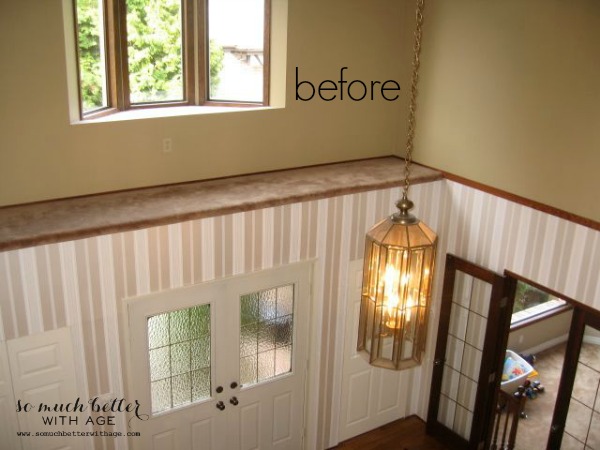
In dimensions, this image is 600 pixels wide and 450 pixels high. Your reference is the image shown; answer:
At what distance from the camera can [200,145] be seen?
531cm

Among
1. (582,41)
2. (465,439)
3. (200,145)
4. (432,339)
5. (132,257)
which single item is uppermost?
(582,41)

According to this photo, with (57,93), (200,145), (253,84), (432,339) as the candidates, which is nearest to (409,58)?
(253,84)

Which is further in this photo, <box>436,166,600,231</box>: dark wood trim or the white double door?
the white double door

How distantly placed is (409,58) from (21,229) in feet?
11.9

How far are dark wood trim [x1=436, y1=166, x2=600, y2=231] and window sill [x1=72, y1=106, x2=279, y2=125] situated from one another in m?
1.68

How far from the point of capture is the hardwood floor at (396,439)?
625cm

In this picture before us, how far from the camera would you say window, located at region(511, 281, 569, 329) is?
25.1ft

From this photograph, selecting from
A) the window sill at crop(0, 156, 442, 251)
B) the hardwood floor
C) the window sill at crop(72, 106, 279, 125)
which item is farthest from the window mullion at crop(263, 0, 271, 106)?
the hardwood floor

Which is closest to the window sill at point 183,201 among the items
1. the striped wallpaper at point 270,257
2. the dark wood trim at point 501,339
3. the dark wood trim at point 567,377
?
the striped wallpaper at point 270,257

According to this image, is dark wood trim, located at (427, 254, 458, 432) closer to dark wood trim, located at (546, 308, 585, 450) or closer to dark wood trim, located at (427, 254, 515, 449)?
dark wood trim, located at (427, 254, 515, 449)

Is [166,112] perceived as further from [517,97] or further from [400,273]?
[400,273]

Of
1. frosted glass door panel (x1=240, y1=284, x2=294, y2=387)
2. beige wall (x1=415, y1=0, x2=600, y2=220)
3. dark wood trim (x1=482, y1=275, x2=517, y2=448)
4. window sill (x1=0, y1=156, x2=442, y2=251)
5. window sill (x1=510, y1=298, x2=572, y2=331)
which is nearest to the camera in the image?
window sill (x1=0, y1=156, x2=442, y2=251)

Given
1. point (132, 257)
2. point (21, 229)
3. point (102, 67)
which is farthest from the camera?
point (102, 67)

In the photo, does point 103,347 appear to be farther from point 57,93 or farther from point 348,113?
point 348,113
